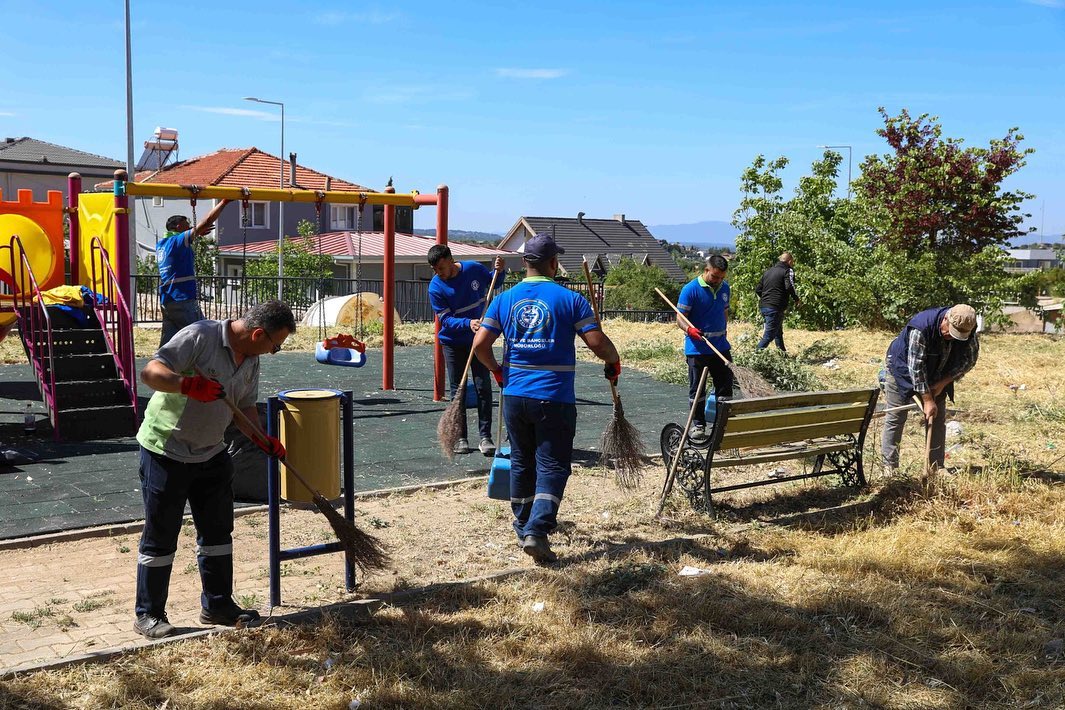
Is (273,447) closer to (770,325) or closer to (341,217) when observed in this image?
(770,325)

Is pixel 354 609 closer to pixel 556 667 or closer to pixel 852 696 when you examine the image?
pixel 556 667

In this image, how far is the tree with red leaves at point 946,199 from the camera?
773 inches

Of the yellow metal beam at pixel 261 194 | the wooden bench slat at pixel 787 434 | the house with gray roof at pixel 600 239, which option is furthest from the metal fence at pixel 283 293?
the house with gray roof at pixel 600 239

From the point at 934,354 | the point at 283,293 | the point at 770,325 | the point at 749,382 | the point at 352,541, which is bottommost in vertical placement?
the point at 352,541

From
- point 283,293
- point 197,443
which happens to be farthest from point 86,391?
point 283,293

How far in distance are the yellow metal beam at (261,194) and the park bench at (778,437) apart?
521cm

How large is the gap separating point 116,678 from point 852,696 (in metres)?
2.95

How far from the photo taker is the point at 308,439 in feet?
16.1

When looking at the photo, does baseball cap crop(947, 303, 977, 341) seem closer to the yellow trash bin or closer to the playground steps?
the yellow trash bin

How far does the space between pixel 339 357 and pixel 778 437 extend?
5578 mm

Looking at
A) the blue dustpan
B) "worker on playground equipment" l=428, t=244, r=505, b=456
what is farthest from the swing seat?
the blue dustpan

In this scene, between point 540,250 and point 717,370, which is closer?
point 540,250

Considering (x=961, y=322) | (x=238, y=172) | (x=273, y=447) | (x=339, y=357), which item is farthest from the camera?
(x=238, y=172)

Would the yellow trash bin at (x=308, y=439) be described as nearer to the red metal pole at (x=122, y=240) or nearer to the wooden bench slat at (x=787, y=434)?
the wooden bench slat at (x=787, y=434)
